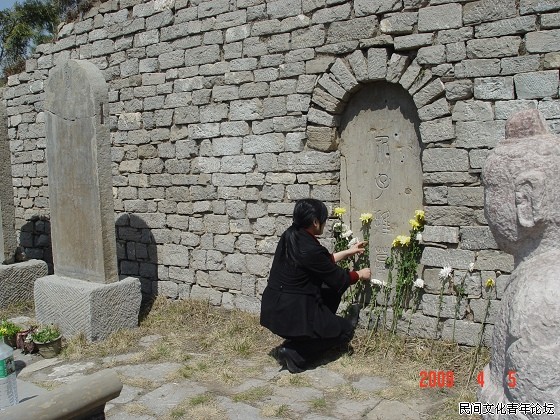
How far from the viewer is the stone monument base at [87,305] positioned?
5.07 metres

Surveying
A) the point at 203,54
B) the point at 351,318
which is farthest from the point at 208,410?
the point at 203,54

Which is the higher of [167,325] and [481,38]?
[481,38]

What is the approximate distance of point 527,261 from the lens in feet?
5.37

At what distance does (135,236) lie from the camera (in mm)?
6703

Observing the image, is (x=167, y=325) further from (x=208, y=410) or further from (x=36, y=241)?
(x=36, y=241)

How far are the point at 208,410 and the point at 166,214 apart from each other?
3113 mm

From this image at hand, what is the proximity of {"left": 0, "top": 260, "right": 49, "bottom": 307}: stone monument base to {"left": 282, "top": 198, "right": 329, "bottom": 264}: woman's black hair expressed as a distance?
3.57 meters

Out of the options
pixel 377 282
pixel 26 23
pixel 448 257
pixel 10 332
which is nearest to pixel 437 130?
pixel 448 257

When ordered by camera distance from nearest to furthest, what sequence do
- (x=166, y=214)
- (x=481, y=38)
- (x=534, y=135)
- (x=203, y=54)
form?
1. (x=534, y=135)
2. (x=481, y=38)
3. (x=203, y=54)
4. (x=166, y=214)

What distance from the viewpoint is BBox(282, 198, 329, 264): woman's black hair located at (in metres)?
4.24

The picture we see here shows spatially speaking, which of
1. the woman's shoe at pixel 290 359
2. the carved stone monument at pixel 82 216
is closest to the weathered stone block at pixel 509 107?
the woman's shoe at pixel 290 359

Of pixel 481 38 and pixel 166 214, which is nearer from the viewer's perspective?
pixel 481 38

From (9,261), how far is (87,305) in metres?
1.96

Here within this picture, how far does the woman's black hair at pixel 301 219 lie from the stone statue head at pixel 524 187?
2570 mm
